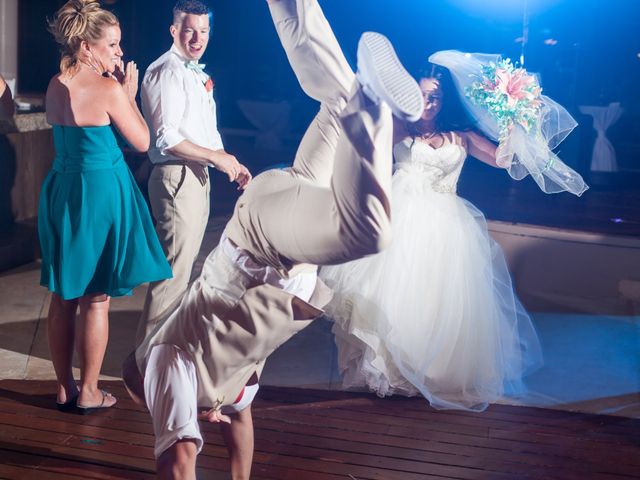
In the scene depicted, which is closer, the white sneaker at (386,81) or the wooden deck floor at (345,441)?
the white sneaker at (386,81)

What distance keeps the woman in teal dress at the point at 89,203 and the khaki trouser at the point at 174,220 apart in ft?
0.92

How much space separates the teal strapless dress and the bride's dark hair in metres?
1.20

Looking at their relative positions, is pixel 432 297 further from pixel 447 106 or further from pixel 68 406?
pixel 68 406

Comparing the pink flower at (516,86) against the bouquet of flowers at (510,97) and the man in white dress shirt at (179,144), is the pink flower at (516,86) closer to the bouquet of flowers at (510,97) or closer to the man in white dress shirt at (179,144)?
the bouquet of flowers at (510,97)

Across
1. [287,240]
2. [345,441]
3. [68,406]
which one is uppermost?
[287,240]

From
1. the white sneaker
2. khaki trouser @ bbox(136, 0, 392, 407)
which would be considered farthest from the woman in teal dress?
the white sneaker

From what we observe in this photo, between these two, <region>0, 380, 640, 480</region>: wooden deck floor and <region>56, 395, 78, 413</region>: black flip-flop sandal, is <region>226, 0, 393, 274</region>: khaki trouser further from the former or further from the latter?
<region>56, 395, 78, 413</region>: black flip-flop sandal

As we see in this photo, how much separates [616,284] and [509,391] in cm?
224

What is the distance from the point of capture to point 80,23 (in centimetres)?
287

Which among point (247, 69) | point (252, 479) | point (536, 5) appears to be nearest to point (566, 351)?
point (252, 479)

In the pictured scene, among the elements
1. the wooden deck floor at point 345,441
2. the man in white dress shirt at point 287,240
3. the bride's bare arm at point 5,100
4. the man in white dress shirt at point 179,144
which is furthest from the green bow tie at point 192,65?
the man in white dress shirt at point 287,240

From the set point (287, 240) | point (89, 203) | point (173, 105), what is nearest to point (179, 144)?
point (173, 105)

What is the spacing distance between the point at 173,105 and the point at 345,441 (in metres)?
1.43

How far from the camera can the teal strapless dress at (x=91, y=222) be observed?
3021 mm
